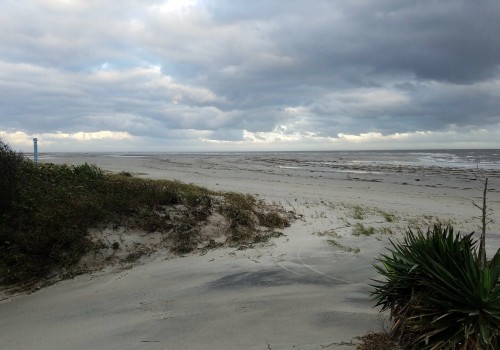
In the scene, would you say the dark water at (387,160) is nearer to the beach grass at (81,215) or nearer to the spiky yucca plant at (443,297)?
the beach grass at (81,215)

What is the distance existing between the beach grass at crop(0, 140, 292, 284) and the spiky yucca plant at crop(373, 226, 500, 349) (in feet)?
15.2

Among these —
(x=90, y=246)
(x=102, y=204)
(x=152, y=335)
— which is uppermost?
(x=102, y=204)

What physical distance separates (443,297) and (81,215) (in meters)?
6.65

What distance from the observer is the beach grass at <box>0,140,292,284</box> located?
6.89 metres

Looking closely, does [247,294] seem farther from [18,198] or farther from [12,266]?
[18,198]

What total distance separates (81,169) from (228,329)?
8.04m

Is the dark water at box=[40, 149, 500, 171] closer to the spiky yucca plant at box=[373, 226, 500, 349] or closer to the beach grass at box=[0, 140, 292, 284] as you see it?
the beach grass at box=[0, 140, 292, 284]

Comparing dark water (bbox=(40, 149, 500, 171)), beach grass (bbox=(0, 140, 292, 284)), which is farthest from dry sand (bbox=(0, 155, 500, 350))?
dark water (bbox=(40, 149, 500, 171))

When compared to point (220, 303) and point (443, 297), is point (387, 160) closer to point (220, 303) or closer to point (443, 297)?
point (220, 303)

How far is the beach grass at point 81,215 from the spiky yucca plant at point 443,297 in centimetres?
463

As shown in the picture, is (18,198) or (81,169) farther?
(81,169)

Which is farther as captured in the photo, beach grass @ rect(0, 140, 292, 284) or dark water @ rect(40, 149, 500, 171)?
dark water @ rect(40, 149, 500, 171)

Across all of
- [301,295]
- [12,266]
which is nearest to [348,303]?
[301,295]

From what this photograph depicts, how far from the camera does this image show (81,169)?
36.2 ft
